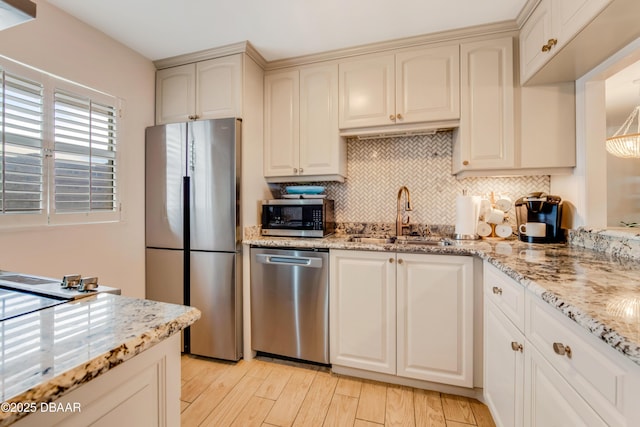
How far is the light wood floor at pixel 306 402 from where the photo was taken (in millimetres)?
1605

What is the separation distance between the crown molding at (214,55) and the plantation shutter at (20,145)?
0.96m

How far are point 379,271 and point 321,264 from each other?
40 cm

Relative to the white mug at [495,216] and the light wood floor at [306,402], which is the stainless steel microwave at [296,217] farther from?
the white mug at [495,216]

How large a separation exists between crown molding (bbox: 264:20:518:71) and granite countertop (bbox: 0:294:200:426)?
222 centimetres

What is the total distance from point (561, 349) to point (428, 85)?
1.84m

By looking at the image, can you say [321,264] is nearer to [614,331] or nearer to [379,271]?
[379,271]

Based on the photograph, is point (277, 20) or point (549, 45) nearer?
point (549, 45)

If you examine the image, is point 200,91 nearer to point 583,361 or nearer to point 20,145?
point 20,145

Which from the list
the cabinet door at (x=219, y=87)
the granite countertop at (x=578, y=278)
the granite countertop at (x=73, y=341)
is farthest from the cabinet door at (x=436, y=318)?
the cabinet door at (x=219, y=87)

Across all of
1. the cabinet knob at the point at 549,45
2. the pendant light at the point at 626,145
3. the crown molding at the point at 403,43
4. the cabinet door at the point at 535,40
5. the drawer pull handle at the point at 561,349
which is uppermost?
the crown molding at the point at 403,43

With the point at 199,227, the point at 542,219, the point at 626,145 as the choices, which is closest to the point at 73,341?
the point at 199,227

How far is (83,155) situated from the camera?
1.92 metres

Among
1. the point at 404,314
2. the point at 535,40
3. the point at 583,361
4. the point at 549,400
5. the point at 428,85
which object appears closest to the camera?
the point at 583,361

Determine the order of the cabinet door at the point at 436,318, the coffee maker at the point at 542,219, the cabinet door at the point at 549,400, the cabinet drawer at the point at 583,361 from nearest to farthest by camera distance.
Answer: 1. the cabinet drawer at the point at 583,361
2. the cabinet door at the point at 549,400
3. the cabinet door at the point at 436,318
4. the coffee maker at the point at 542,219
